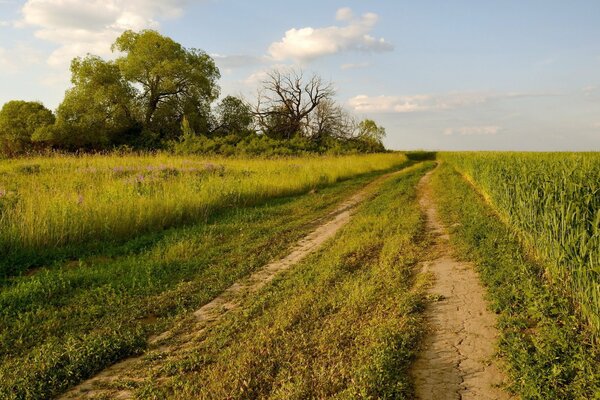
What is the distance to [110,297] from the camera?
16.6 feet

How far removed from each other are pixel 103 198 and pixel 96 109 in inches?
970

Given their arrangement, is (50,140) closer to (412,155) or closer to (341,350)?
(341,350)

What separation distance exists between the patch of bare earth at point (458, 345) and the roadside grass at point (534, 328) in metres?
0.14

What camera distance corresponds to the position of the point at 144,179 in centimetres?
1158

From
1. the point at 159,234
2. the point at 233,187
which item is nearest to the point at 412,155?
the point at 233,187

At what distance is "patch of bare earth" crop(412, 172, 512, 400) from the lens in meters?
3.12

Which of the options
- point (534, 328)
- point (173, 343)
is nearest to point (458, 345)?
point (534, 328)

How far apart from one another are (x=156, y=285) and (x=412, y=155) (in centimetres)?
5809

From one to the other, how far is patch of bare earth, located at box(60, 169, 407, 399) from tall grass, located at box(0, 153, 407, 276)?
11.2 ft

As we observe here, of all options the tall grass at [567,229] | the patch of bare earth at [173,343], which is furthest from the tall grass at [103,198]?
the tall grass at [567,229]

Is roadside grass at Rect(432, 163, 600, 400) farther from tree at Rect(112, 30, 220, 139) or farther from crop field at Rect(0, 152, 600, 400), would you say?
tree at Rect(112, 30, 220, 139)

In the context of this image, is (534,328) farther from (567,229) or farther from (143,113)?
(143,113)

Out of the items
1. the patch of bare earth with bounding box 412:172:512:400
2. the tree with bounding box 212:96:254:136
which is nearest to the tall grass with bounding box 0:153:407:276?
the patch of bare earth with bounding box 412:172:512:400

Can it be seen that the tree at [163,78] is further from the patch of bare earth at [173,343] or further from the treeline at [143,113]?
Result: the patch of bare earth at [173,343]
